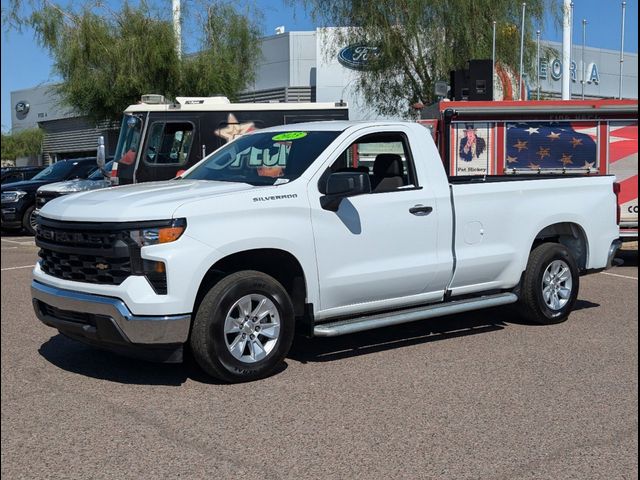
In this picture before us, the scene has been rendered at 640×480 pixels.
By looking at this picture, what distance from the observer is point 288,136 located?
23.2 feet

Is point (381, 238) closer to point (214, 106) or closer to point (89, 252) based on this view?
point (89, 252)

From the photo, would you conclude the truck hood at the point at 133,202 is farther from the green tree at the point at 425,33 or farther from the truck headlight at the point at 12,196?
the green tree at the point at 425,33

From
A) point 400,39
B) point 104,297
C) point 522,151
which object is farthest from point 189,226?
point 400,39

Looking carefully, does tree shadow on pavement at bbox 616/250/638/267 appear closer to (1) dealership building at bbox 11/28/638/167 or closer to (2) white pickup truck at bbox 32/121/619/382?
(2) white pickup truck at bbox 32/121/619/382

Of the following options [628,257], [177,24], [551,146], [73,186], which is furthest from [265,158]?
[177,24]

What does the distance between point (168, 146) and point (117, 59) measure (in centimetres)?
Result: 801

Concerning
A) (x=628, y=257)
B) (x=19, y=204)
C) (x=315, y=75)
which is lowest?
→ (x=628, y=257)

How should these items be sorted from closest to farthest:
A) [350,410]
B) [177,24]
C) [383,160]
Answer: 1. [350,410]
2. [383,160]
3. [177,24]

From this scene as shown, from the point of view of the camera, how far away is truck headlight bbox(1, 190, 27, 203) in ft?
58.2

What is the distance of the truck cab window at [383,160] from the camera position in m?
7.03

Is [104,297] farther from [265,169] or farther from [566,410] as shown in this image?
[566,410]

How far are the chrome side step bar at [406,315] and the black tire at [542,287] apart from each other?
0.23 metres

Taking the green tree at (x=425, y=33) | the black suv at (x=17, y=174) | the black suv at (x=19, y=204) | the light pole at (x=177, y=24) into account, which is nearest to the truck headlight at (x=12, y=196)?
the black suv at (x=19, y=204)

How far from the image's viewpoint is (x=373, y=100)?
70.2 ft
